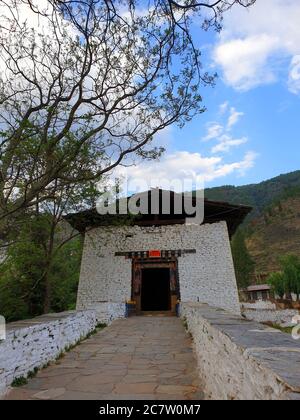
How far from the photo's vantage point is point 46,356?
5148mm

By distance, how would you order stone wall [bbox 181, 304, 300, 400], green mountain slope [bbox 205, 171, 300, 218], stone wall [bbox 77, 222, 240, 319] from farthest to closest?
green mountain slope [bbox 205, 171, 300, 218] < stone wall [bbox 77, 222, 240, 319] < stone wall [bbox 181, 304, 300, 400]

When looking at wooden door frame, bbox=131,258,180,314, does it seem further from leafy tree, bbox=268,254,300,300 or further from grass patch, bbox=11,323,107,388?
leafy tree, bbox=268,254,300,300

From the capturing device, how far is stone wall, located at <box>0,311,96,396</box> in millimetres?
3965

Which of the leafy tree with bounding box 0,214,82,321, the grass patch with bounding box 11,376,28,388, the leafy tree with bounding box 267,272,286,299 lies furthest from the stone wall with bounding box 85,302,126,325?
the leafy tree with bounding box 267,272,286,299

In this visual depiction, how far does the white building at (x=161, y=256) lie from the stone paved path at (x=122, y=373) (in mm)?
6151

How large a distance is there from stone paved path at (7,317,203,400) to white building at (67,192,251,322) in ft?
20.2

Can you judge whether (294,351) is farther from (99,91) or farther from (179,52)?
(99,91)

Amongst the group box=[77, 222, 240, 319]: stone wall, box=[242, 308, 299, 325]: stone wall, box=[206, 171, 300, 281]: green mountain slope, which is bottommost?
box=[242, 308, 299, 325]: stone wall

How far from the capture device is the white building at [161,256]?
13516mm

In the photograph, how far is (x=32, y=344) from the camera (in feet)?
15.3

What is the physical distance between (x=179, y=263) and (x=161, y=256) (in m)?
0.82

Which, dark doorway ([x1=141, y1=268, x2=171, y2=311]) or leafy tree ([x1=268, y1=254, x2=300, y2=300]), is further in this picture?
leafy tree ([x1=268, y1=254, x2=300, y2=300])

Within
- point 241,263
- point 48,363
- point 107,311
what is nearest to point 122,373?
point 48,363

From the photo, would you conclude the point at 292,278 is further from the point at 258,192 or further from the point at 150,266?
the point at 258,192
